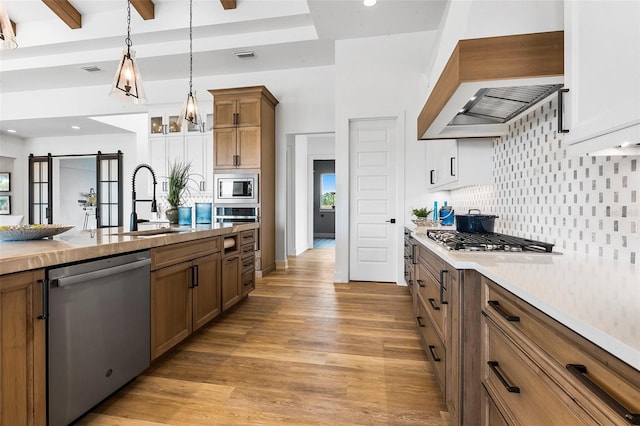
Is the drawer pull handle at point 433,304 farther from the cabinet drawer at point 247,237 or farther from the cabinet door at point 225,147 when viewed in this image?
the cabinet door at point 225,147

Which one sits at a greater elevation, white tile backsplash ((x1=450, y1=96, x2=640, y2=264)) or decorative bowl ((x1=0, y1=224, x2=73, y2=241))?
white tile backsplash ((x1=450, y1=96, x2=640, y2=264))

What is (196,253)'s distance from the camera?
240cm

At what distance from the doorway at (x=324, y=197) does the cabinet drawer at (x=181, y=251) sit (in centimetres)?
854

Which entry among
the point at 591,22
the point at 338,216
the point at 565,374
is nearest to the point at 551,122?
the point at 591,22

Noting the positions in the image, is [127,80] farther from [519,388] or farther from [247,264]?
[519,388]

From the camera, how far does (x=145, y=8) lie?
4336mm

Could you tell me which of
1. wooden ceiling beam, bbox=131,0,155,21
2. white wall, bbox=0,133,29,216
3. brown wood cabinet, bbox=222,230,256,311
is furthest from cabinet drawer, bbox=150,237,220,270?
white wall, bbox=0,133,29,216

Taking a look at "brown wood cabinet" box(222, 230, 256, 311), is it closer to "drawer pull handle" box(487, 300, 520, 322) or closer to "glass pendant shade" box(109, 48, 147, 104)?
"glass pendant shade" box(109, 48, 147, 104)

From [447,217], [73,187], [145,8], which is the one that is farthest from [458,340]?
[73,187]

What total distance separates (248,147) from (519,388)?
4473mm

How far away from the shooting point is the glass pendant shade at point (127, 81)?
8.03ft

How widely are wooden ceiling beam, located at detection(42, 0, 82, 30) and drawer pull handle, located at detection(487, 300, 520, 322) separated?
20.3ft

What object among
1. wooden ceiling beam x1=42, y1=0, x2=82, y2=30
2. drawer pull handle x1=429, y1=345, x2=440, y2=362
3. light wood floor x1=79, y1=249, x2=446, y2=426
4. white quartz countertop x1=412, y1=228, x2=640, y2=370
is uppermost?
wooden ceiling beam x1=42, y1=0, x2=82, y2=30

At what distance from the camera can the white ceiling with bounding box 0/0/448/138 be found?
12.6 ft
